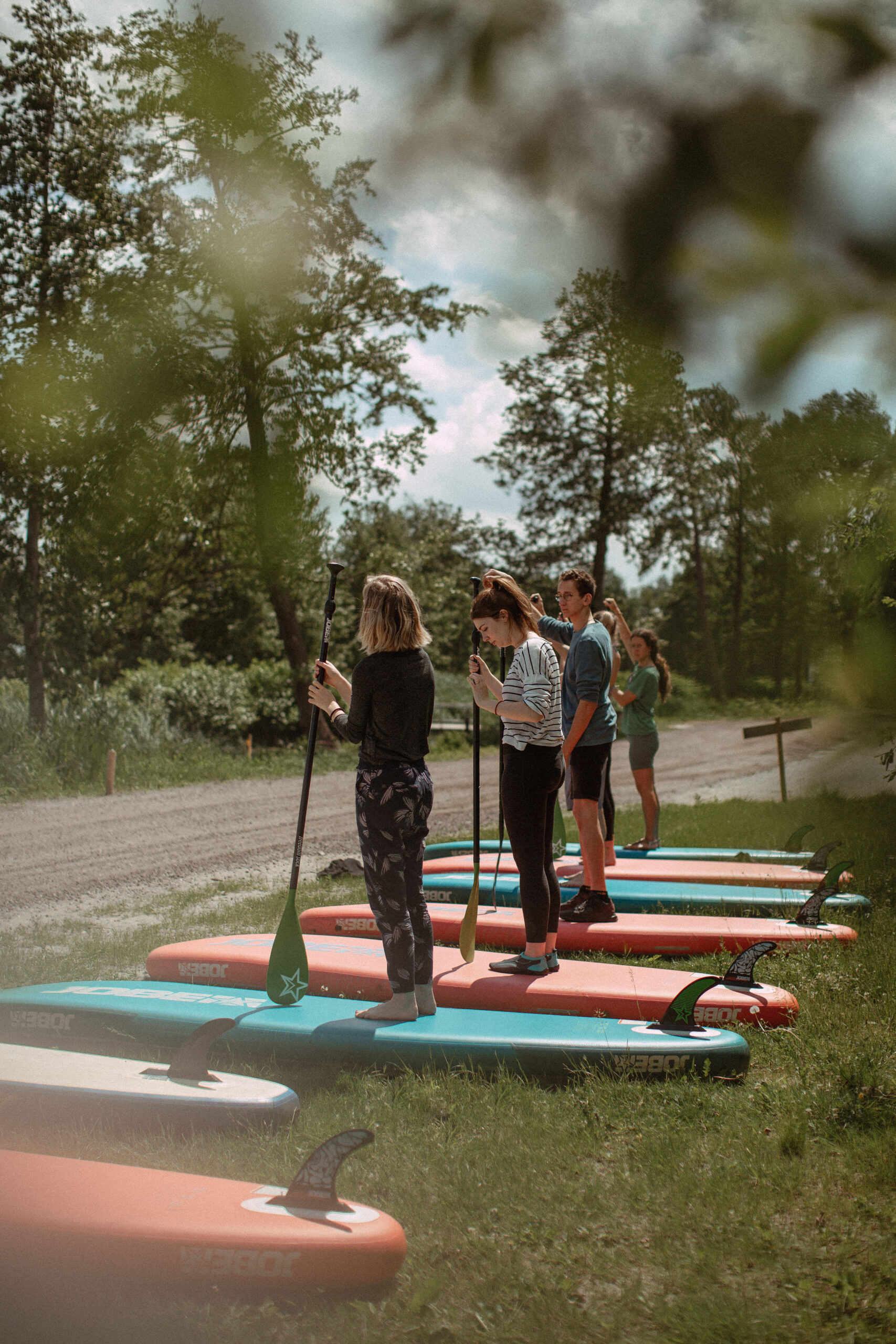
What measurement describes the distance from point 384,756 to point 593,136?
254cm

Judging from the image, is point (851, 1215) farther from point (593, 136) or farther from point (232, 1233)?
point (593, 136)

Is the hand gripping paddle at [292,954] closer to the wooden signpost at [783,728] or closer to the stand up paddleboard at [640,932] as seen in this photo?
the stand up paddleboard at [640,932]

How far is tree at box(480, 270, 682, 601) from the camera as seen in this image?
2.20 ft

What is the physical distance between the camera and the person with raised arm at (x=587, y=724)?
432 centimetres

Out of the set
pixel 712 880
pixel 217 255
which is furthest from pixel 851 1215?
pixel 712 880

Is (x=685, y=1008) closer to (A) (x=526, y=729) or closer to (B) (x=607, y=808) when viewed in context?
(A) (x=526, y=729)

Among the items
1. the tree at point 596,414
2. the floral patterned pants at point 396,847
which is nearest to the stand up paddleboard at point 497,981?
the floral patterned pants at point 396,847

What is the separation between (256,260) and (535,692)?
240 centimetres

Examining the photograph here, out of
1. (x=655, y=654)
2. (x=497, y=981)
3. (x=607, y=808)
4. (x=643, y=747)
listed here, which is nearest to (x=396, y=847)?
(x=497, y=981)

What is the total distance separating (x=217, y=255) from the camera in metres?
1.25

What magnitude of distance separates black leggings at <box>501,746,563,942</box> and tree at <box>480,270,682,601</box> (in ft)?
5.96

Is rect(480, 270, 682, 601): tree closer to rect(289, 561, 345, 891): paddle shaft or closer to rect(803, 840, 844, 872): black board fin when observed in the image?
rect(289, 561, 345, 891): paddle shaft

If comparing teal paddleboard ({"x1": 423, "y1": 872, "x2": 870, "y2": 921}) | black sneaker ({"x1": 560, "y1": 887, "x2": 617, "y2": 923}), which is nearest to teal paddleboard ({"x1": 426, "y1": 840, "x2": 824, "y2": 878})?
teal paddleboard ({"x1": 423, "y1": 872, "x2": 870, "y2": 921})

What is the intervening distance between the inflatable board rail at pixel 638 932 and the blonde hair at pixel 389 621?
164 cm
